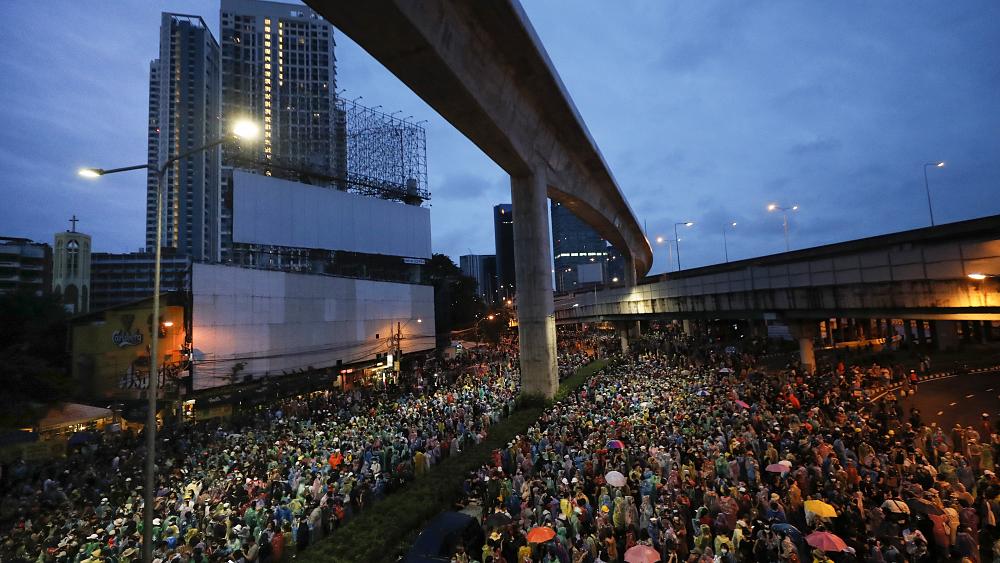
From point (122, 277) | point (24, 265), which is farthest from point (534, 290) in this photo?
point (122, 277)

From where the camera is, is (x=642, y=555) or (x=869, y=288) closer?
(x=642, y=555)

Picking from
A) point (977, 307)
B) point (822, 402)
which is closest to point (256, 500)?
point (822, 402)

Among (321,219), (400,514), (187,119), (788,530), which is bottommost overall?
(400,514)

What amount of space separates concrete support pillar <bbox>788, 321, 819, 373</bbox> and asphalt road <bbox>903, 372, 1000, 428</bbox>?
5.06 m

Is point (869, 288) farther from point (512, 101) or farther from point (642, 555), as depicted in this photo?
point (642, 555)

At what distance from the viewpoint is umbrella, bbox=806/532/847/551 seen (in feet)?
25.0

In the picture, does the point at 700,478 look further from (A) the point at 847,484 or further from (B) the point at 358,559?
(B) the point at 358,559

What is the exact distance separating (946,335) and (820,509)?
1567 inches

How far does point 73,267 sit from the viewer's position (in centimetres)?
7256

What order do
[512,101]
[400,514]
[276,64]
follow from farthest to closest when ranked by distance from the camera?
[276,64] → [512,101] → [400,514]

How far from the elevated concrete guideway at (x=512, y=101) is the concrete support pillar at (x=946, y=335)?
96.6 feet

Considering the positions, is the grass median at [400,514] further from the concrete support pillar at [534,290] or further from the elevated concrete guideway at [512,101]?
the elevated concrete guideway at [512,101]

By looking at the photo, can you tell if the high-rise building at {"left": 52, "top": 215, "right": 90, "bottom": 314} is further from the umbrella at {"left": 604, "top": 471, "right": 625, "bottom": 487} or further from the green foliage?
the umbrella at {"left": 604, "top": 471, "right": 625, "bottom": 487}

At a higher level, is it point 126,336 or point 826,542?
point 126,336
